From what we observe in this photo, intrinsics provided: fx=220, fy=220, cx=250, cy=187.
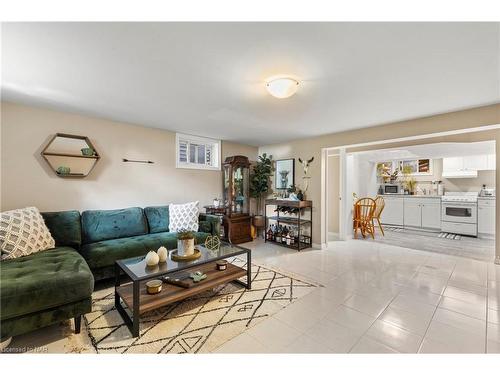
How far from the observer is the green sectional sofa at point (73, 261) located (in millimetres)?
1507

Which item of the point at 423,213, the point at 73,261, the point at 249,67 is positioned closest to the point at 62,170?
the point at 73,261

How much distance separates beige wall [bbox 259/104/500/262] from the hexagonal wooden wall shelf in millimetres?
3561

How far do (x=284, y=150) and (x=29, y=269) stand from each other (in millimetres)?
4381

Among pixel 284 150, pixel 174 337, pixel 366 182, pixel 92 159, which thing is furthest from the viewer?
pixel 366 182

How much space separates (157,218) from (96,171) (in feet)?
3.67

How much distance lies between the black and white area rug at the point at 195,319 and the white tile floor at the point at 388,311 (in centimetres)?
14

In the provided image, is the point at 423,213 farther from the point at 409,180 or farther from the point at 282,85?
the point at 282,85

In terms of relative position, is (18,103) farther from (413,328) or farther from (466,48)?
(413,328)

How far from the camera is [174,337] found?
170cm

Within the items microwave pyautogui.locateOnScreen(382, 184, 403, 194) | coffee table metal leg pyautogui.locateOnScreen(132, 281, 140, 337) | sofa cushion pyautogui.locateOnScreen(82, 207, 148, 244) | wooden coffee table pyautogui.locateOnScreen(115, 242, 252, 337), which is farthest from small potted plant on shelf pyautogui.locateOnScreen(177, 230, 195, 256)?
microwave pyautogui.locateOnScreen(382, 184, 403, 194)

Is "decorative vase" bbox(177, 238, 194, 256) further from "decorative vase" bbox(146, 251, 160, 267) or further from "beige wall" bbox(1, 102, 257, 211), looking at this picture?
"beige wall" bbox(1, 102, 257, 211)

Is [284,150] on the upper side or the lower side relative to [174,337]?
upper

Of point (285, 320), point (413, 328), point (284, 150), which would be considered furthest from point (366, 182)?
point (285, 320)

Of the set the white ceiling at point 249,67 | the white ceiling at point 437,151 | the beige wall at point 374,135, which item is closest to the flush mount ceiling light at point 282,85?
the white ceiling at point 249,67
